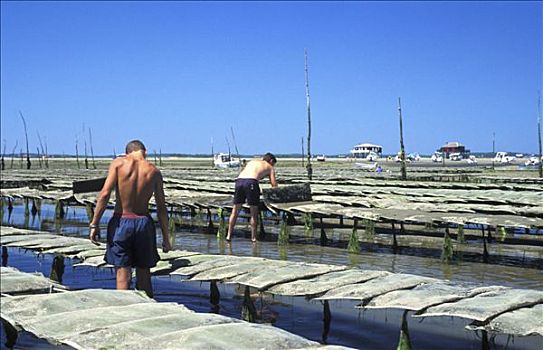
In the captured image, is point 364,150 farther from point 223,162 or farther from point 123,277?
point 123,277

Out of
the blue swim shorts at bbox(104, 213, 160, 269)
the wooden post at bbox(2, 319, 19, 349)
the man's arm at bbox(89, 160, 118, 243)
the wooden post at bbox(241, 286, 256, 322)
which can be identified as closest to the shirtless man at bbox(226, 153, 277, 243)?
the wooden post at bbox(241, 286, 256, 322)

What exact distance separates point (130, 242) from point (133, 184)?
1.87 ft

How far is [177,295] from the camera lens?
8.45m

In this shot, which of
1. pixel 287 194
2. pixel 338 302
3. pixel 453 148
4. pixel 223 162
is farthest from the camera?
pixel 453 148

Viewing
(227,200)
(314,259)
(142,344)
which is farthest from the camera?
(227,200)

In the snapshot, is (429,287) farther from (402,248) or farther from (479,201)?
(479,201)

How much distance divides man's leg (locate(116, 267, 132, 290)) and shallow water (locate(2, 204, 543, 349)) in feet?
2.90

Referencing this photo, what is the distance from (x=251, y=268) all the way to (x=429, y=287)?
206 centimetres

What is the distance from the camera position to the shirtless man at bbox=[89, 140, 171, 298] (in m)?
6.59

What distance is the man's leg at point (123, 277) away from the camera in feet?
21.4

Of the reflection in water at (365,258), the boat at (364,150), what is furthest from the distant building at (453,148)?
the reflection in water at (365,258)

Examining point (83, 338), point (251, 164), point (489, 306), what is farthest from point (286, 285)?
point (251, 164)

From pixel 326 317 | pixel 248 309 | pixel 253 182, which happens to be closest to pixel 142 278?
pixel 248 309

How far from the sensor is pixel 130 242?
6613 millimetres
